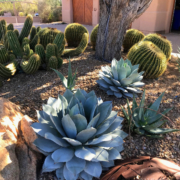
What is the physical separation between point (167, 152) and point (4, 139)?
1610 mm

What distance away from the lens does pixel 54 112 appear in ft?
5.60

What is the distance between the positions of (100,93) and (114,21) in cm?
180

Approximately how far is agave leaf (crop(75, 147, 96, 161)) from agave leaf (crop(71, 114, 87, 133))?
169 millimetres

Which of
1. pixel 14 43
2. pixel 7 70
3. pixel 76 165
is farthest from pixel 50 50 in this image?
pixel 76 165

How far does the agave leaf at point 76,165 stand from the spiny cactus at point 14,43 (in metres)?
3.12

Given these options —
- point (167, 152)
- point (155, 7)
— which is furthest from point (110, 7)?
point (155, 7)

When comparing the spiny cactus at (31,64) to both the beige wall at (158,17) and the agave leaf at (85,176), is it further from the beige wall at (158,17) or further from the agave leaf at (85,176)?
the beige wall at (158,17)

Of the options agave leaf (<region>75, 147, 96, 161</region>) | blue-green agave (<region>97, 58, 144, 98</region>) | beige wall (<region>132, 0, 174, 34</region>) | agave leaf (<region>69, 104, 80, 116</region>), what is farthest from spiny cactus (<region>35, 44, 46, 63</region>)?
beige wall (<region>132, 0, 174, 34</region>)

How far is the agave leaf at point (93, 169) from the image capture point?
1.42 m

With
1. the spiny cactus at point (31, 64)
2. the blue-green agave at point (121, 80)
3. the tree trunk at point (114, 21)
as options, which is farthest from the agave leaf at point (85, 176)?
the tree trunk at point (114, 21)

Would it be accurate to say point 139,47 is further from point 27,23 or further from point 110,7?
point 27,23

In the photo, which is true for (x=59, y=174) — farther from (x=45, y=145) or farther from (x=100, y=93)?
(x=100, y=93)

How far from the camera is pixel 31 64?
3.24 meters

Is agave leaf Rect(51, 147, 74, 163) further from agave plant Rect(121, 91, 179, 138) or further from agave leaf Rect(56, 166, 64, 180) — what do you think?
agave plant Rect(121, 91, 179, 138)
